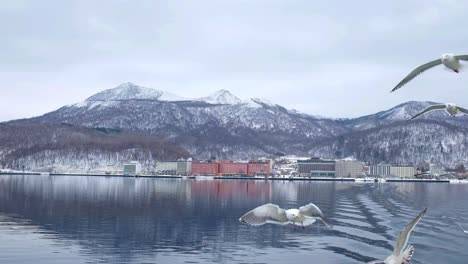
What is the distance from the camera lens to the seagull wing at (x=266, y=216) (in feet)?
40.3

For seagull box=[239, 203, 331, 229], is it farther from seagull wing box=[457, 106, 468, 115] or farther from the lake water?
the lake water

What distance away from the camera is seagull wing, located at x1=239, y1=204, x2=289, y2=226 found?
12.3 meters

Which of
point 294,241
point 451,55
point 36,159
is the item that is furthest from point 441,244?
point 36,159

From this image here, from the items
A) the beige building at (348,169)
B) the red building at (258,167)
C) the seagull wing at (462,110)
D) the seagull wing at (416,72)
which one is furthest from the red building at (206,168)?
the seagull wing at (416,72)

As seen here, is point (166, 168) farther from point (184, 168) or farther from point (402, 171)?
Result: point (402, 171)

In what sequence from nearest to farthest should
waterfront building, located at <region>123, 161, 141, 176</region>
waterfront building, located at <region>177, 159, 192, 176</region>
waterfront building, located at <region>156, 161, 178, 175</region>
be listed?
waterfront building, located at <region>177, 159, 192, 176</region> → waterfront building, located at <region>123, 161, 141, 176</region> → waterfront building, located at <region>156, 161, 178, 175</region>

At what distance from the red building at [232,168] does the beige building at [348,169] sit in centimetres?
2708

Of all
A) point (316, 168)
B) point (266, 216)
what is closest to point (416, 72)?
point (266, 216)

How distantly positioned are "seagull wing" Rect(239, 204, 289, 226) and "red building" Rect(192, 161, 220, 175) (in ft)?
529

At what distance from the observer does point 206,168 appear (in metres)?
177

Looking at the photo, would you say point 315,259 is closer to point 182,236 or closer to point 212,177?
point 182,236

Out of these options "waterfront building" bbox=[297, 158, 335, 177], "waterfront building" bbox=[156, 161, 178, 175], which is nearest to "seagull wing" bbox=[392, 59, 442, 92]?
"waterfront building" bbox=[297, 158, 335, 177]

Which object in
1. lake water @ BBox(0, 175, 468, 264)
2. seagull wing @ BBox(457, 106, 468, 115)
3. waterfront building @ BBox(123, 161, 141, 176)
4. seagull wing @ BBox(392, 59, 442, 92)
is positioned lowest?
lake water @ BBox(0, 175, 468, 264)

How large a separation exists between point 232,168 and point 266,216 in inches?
6456
